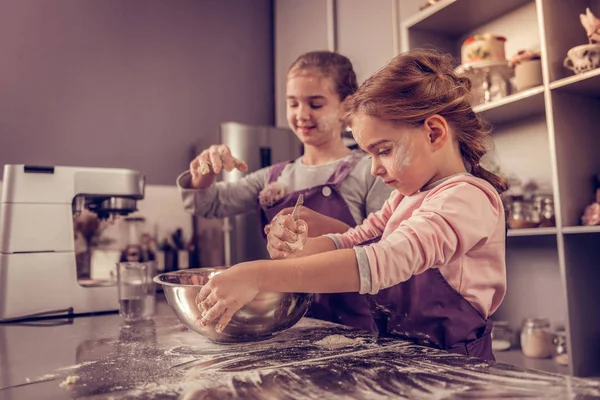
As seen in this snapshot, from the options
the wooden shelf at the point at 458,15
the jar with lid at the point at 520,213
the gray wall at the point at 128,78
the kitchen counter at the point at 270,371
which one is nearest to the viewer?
the kitchen counter at the point at 270,371

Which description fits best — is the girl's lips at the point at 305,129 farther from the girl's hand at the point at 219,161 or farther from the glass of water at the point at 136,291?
the glass of water at the point at 136,291

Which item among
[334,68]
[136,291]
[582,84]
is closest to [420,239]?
[136,291]

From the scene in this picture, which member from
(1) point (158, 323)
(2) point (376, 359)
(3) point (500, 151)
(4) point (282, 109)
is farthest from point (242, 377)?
(4) point (282, 109)

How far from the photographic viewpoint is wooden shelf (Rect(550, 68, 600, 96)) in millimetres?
1469

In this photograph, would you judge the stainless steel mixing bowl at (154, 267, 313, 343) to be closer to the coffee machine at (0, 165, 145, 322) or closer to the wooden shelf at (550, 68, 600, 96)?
the coffee machine at (0, 165, 145, 322)

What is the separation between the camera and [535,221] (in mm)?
1771

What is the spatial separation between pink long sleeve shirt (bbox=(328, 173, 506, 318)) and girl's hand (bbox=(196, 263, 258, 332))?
150 millimetres

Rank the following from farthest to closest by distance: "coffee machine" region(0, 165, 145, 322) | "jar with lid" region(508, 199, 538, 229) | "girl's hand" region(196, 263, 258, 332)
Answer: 1. "jar with lid" region(508, 199, 538, 229)
2. "coffee machine" region(0, 165, 145, 322)
3. "girl's hand" region(196, 263, 258, 332)

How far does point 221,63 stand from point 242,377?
8.14ft

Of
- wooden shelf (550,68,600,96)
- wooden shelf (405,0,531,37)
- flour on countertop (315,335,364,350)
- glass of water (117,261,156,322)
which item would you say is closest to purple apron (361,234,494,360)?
flour on countertop (315,335,364,350)

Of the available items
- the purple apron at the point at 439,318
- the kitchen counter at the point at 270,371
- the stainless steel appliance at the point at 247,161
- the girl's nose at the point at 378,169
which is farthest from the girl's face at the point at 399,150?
the stainless steel appliance at the point at 247,161

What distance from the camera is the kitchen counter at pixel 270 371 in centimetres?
51

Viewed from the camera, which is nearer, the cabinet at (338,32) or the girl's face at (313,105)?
the girl's face at (313,105)

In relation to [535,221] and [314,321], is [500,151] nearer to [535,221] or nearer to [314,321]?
[535,221]
